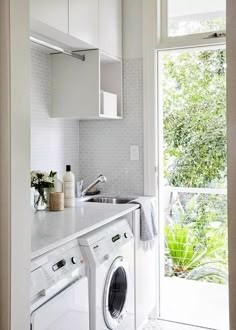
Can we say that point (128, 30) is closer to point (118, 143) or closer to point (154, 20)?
point (154, 20)

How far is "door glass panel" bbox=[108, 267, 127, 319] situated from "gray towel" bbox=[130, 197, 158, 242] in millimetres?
387

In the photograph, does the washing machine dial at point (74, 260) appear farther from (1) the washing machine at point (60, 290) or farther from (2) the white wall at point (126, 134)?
(2) the white wall at point (126, 134)

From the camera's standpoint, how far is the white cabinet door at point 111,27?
273cm

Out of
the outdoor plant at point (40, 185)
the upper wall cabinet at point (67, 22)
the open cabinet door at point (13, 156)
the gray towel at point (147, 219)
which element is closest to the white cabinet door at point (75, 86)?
the upper wall cabinet at point (67, 22)

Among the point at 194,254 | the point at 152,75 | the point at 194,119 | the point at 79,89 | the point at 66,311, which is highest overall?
the point at 152,75

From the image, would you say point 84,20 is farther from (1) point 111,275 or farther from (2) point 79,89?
(1) point 111,275

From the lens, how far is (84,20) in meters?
2.46

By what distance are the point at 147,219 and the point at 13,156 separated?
1649 millimetres

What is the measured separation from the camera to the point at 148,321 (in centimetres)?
296

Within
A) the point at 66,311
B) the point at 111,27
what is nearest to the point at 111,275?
the point at 66,311

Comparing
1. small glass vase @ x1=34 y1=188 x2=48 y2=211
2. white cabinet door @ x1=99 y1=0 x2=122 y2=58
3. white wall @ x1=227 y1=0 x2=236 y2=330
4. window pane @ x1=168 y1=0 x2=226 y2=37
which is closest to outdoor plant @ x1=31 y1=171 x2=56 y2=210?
small glass vase @ x1=34 y1=188 x2=48 y2=211

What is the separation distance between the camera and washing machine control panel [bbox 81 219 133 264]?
1.91m

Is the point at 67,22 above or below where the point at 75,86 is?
above

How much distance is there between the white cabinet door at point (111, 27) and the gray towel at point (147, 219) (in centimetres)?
115
